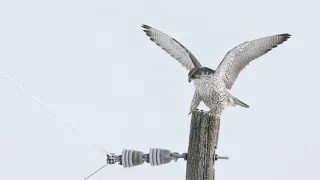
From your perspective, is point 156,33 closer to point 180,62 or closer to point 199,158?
point 180,62

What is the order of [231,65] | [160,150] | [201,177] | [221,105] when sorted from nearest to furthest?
[201,177], [160,150], [221,105], [231,65]

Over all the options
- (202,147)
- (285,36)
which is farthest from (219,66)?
(202,147)

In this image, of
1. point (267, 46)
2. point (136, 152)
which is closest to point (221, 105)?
point (267, 46)

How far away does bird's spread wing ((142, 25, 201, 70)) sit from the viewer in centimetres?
669

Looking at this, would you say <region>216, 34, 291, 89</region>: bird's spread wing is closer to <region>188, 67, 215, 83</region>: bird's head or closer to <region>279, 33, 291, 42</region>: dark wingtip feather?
<region>279, 33, 291, 42</region>: dark wingtip feather

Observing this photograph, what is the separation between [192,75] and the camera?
20.1 ft

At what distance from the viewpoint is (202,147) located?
187 inches

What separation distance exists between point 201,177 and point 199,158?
151mm

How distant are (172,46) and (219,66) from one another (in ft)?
2.25

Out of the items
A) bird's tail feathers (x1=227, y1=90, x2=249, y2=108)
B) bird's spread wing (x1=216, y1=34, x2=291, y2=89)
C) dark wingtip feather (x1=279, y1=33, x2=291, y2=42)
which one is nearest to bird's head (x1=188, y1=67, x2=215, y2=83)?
bird's spread wing (x1=216, y1=34, x2=291, y2=89)

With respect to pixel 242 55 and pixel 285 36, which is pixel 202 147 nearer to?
pixel 242 55

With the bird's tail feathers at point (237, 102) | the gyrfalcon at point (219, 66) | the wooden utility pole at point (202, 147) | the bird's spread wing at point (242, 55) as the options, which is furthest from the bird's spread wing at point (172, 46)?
the wooden utility pole at point (202, 147)

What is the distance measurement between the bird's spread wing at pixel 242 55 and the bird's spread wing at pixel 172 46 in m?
0.39

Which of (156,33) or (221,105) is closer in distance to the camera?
(221,105)
